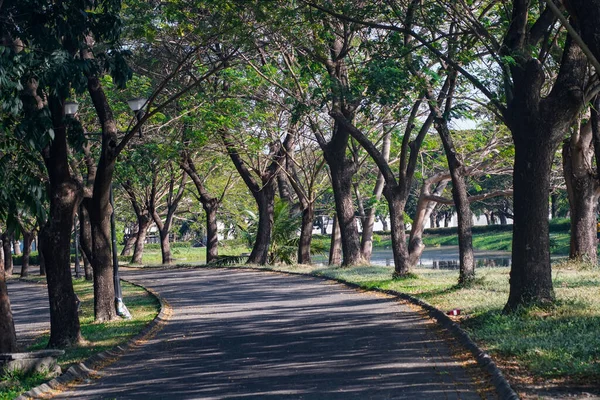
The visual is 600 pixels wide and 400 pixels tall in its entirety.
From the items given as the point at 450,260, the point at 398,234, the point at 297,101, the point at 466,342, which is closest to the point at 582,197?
the point at 398,234

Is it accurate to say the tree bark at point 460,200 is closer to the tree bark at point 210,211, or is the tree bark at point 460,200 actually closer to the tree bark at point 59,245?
the tree bark at point 59,245

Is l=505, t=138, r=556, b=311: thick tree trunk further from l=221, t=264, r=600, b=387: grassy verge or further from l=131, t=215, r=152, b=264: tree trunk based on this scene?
l=131, t=215, r=152, b=264: tree trunk

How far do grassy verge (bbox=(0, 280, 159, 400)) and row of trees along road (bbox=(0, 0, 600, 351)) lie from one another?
1.94 ft

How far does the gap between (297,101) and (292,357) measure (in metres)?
12.4

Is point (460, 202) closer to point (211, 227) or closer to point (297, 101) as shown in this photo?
point (297, 101)

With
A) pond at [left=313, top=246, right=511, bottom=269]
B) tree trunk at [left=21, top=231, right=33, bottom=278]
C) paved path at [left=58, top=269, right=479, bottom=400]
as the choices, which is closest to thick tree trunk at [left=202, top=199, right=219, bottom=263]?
pond at [left=313, top=246, right=511, bottom=269]

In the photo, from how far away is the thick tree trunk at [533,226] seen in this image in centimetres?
1402

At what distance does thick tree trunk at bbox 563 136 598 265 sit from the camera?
79.3 ft

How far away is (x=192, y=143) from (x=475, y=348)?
23.0m

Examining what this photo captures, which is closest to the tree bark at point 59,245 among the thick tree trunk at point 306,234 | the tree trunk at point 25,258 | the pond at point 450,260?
the pond at point 450,260

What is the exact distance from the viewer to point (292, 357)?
12.1 metres

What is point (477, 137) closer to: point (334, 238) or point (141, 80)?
point (334, 238)

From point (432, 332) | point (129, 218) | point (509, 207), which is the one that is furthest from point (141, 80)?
point (509, 207)

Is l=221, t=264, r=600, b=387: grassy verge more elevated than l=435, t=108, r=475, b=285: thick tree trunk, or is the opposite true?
l=435, t=108, r=475, b=285: thick tree trunk
